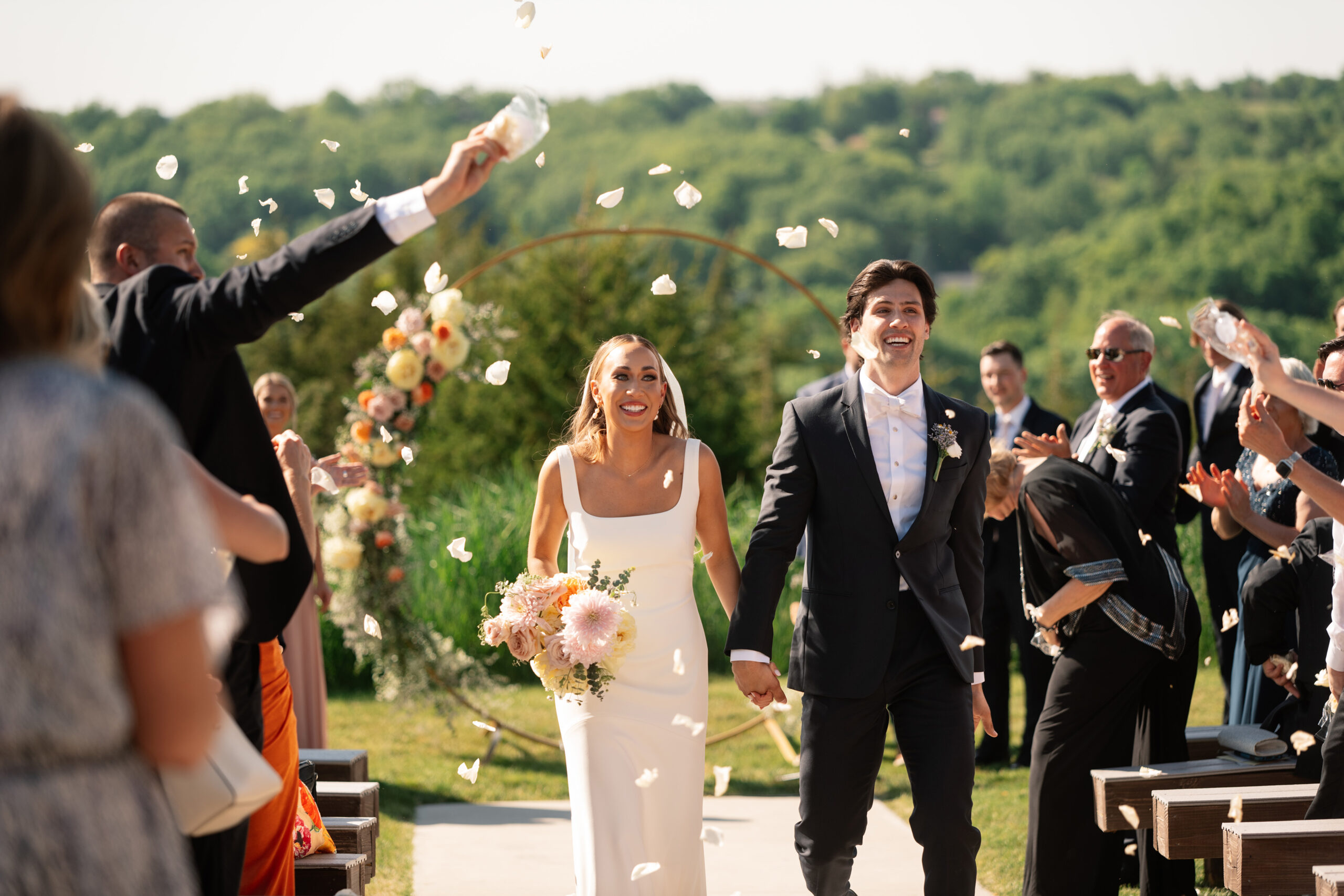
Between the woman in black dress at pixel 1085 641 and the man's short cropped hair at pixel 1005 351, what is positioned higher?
the man's short cropped hair at pixel 1005 351

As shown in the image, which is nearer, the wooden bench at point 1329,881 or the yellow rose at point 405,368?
the wooden bench at point 1329,881

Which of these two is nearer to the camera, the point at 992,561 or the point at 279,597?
the point at 279,597

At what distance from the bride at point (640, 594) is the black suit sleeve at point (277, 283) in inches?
77.3

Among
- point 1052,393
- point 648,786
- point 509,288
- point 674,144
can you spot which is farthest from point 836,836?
point 674,144

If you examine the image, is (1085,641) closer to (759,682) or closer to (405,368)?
(759,682)

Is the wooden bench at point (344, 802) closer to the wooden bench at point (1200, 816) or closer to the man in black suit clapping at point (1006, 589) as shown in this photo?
the wooden bench at point (1200, 816)

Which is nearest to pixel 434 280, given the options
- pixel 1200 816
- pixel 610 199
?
pixel 610 199

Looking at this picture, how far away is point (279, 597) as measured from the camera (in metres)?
A: 3.12

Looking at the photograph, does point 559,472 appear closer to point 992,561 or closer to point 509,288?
point 992,561

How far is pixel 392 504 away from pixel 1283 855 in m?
5.51

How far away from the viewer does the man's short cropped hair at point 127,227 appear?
316 centimetres

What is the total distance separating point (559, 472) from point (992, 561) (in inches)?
153

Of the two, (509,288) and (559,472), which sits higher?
(509,288)

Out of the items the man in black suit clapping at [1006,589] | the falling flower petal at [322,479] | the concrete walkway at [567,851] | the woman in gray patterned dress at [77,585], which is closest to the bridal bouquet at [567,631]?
the falling flower petal at [322,479]
